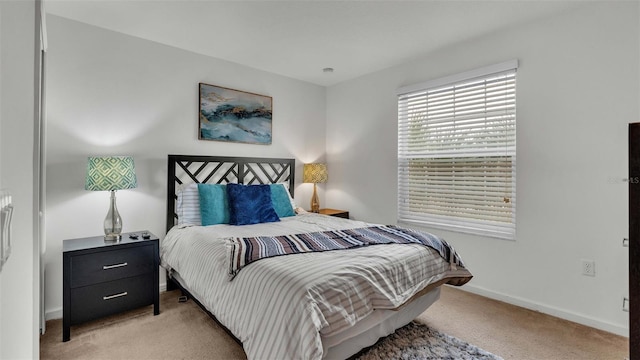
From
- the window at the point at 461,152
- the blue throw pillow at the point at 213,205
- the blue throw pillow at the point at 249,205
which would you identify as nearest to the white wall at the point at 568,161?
the window at the point at 461,152

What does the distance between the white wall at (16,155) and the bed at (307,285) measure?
0.90 metres

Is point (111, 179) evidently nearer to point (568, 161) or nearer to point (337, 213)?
point (337, 213)

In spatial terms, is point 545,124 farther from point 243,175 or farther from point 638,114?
point 243,175

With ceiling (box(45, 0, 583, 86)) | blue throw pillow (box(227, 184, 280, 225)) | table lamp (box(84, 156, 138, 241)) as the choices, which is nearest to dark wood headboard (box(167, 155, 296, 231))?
blue throw pillow (box(227, 184, 280, 225))

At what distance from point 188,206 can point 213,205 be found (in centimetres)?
25

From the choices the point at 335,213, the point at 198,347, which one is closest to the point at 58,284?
the point at 198,347

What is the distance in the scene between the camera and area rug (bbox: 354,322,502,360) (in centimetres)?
196

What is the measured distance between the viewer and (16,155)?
87cm

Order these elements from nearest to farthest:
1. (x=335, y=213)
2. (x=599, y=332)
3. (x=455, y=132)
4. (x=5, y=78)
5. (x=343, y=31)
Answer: (x=5, y=78) < (x=599, y=332) < (x=343, y=31) < (x=455, y=132) < (x=335, y=213)

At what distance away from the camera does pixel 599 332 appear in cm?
231

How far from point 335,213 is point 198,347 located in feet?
7.72

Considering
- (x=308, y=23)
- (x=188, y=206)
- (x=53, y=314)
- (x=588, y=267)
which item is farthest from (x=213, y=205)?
(x=588, y=267)

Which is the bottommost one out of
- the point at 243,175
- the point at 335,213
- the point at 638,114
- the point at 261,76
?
the point at 335,213

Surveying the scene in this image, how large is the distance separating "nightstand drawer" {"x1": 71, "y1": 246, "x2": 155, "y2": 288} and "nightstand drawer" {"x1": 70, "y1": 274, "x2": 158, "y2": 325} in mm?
49
